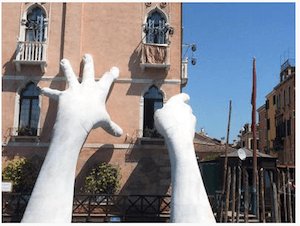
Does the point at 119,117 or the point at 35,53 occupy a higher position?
the point at 35,53

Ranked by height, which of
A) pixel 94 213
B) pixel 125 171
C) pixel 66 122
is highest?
pixel 66 122

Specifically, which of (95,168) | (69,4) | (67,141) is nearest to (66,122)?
(67,141)

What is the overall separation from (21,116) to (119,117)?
142 inches

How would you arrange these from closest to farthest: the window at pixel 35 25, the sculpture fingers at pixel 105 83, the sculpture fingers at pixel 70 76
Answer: the sculpture fingers at pixel 70 76 → the sculpture fingers at pixel 105 83 → the window at pixel 35 25

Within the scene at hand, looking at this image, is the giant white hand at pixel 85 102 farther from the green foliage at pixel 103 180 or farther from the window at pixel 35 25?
the window at pixel 35 25

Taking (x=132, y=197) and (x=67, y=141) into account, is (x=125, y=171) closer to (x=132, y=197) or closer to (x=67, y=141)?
(x=132, y=197)

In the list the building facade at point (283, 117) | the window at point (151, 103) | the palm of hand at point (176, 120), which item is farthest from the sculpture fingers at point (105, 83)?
the building facade at point (283, 117)

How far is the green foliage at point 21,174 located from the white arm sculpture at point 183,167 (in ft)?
17.0

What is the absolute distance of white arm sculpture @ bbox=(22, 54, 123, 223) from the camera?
9.97m

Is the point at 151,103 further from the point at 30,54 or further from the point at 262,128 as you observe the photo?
the point at 262,128

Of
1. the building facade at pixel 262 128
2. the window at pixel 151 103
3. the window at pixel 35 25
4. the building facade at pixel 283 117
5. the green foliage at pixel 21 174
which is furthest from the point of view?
the building facade at pixel 262 128

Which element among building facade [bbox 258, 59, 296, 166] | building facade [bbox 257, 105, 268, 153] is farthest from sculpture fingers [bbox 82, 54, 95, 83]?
building facade [bbox 257, 105, 268, 153]

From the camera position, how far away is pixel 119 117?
1512cm

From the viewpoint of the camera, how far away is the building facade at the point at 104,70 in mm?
14789
